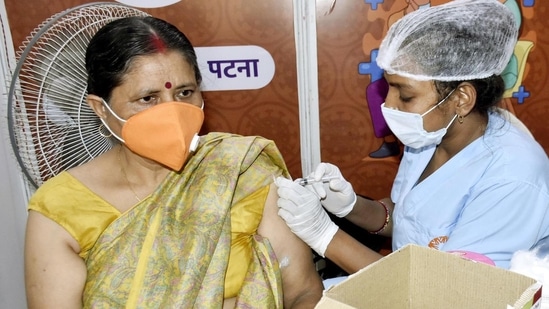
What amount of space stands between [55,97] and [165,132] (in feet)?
1.15

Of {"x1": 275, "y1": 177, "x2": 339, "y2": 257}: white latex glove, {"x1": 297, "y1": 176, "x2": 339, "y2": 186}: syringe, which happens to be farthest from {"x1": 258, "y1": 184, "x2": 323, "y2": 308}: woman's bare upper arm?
{"x1": 297, "y1": 176, "x2": 339, "y2": 186}: syringe

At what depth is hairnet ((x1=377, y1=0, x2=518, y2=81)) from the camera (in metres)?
1.42

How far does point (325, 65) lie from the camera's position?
2307 millimetres

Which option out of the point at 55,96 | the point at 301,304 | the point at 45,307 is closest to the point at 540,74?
the point at 301,304

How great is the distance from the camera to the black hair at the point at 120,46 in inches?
53.6

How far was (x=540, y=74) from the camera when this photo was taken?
90.6 inches

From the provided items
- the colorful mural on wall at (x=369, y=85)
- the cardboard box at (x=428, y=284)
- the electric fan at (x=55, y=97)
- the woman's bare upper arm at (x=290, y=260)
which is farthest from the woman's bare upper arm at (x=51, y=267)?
the colorful mural on wall at (x=369, y=85)

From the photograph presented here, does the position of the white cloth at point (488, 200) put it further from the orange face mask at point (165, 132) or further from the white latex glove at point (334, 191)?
the orange face mask at point (165, 132)

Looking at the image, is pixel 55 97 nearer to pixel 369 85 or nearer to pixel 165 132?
pixel 165 132

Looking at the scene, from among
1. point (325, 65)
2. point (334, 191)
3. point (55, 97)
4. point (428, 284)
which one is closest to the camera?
point (428, 284)

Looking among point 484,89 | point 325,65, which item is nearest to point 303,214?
point 484,89

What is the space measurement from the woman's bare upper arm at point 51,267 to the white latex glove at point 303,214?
593 mm

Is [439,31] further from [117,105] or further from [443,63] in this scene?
[117,105]

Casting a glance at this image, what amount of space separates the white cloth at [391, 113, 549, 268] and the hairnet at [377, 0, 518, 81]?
0.75ft
